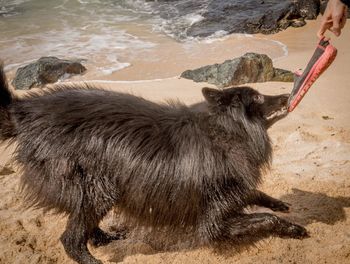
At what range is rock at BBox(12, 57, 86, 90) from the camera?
23.9 feet

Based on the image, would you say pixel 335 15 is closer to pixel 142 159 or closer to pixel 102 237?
pixel 142 159

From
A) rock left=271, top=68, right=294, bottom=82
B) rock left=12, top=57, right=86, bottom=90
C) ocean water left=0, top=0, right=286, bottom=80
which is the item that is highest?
rock left=271, top=68, right=294, bottom=82

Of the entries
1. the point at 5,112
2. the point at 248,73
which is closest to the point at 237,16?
the point at 248,73

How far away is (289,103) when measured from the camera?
3418 millimetres

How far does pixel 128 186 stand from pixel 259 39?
7.33 metres

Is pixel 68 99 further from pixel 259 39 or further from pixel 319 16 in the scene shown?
pixel 319 16

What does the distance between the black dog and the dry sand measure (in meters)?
0.20

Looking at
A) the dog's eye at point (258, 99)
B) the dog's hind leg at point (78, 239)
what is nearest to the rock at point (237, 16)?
the dog's eye at point (258, 99)

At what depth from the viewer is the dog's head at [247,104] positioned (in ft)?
10.7

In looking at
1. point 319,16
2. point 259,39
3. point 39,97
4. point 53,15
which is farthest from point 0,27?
point 39,97

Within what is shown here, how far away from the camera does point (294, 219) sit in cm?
365

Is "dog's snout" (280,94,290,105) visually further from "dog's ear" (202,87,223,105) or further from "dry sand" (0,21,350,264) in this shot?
"dry sand" (0,21,350,264)

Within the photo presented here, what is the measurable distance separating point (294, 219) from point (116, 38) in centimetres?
789

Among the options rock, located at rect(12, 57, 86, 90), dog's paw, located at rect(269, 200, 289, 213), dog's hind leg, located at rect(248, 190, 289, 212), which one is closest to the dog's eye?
dog's hind leg, located at rect(248, 190, 289, 212)
